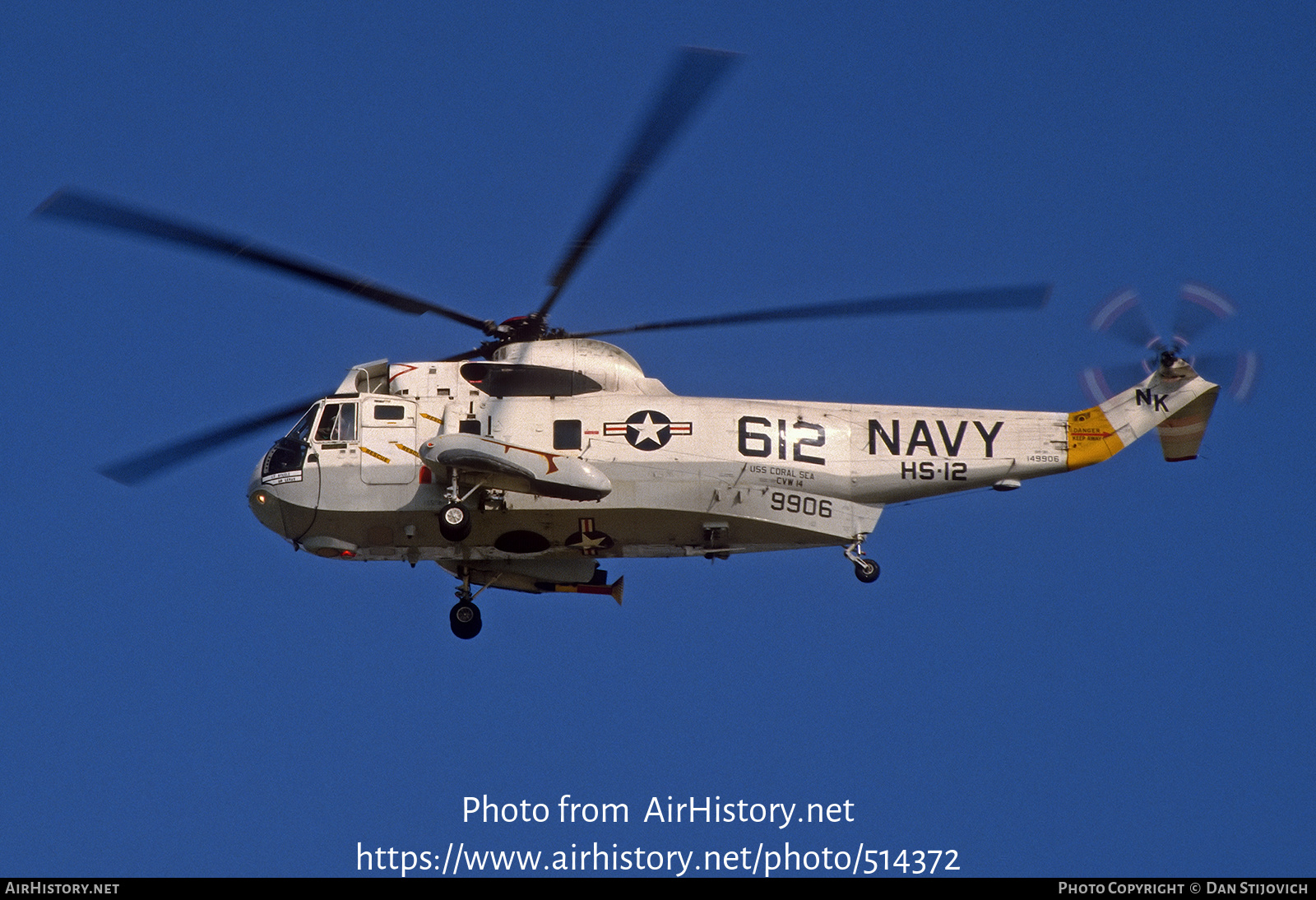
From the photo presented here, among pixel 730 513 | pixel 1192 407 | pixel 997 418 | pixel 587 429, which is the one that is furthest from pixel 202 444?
pixel 1192 407

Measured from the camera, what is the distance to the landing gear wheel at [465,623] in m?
25.7

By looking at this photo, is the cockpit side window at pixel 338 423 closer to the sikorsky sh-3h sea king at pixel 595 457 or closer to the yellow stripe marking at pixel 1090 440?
the sikorsky sh-3h sea king at pixel 595 457

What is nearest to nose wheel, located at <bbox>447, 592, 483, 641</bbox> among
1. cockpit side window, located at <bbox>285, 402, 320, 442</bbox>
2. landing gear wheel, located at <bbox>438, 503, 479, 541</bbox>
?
landing gear wheel, located at <bbox>438, 503, 479, 541</bbox>

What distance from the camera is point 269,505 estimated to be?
24.9m

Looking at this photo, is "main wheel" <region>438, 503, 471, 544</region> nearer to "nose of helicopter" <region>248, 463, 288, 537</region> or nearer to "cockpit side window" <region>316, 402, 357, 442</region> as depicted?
"cockpit side window" <region>316, 402, 357, 442</region>

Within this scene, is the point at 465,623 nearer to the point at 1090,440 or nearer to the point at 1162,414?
the point at 1090,440

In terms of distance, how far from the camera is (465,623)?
84.2 feet

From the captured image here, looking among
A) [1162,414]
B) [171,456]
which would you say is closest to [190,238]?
[171,456]

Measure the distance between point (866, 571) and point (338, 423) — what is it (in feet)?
26.4

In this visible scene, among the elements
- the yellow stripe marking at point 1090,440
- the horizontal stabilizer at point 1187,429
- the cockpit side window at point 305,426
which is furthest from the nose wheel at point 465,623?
the horizontal stabilizer at point 1187,429

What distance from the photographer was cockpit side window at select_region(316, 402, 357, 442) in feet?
81.9

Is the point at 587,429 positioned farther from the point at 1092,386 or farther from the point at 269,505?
the point at 1092,386

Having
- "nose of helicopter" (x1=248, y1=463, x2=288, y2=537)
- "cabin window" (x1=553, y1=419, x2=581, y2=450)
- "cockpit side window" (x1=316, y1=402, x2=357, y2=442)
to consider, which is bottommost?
"nose of helicopter" (x1=248, y1=463, x2=288, y2=537)

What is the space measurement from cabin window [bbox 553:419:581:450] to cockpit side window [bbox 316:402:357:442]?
2.99 meters
